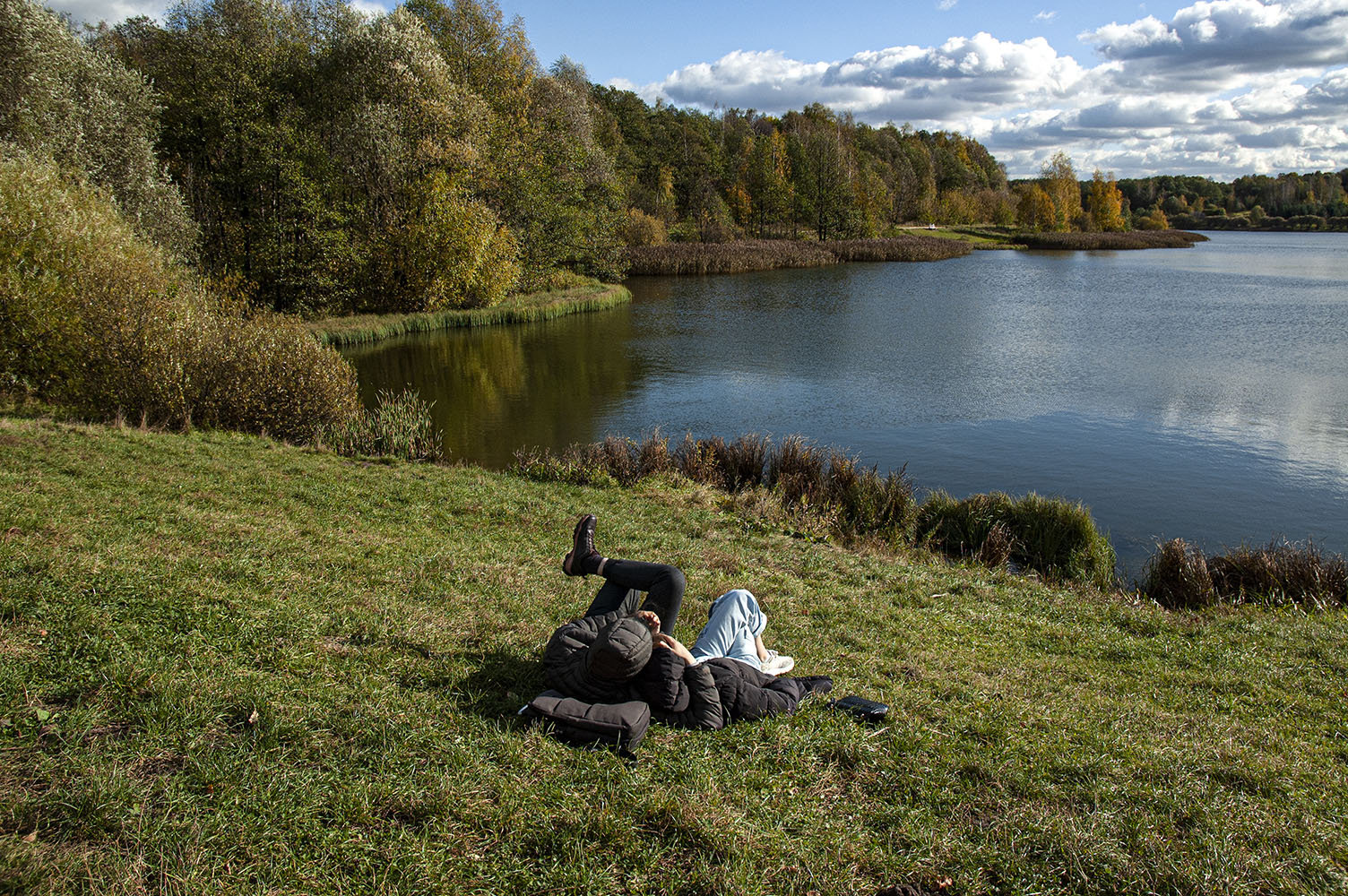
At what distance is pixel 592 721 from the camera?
14.6ft

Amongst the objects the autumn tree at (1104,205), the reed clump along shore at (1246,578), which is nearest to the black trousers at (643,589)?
A: the reed clump along shore at (1246,578)

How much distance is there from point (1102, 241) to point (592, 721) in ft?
331

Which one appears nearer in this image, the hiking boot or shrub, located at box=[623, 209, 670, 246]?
the hiking boot

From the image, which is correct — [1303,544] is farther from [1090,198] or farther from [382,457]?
[1090,198]

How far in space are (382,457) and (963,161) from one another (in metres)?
139

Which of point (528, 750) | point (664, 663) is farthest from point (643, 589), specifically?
point (528, 750)

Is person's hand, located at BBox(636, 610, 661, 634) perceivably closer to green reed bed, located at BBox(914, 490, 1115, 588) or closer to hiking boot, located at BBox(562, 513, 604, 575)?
hiking boot, located at BBox(562, 513, 604, 575)

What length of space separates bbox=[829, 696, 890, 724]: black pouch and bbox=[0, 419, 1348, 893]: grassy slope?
150 mm

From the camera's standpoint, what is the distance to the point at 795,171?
282ft

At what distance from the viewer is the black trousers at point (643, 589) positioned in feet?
18.6

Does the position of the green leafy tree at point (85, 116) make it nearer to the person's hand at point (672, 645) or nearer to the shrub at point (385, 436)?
the shrub at point (385, 436)

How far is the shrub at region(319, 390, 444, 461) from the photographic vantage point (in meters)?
15.1

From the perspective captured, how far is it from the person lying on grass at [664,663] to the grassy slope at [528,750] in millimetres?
215

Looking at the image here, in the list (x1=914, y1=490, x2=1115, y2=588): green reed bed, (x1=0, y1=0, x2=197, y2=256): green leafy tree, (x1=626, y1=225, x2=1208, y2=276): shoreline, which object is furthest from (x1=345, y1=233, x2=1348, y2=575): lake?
(x1=626, y1=225, x2=1208, y2=276): shoreline
